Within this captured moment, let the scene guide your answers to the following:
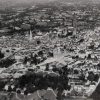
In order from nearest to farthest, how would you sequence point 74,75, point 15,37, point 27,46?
1. point 74,75
2. point 27,46
3. point 15,37

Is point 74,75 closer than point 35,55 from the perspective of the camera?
Yes

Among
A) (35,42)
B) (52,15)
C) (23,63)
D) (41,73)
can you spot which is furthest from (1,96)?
(52,15)

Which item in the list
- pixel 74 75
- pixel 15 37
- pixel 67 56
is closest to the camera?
pixel 74 75

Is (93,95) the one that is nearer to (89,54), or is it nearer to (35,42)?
(89,54)

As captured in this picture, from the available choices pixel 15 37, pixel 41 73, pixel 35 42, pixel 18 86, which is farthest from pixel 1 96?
pixel 15 37

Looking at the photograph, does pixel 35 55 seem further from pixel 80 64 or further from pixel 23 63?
pixel 80 64

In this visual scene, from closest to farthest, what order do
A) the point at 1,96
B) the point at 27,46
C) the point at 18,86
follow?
1. the point at 1,96
2. the point at 18,86
3. the point at 27,46
